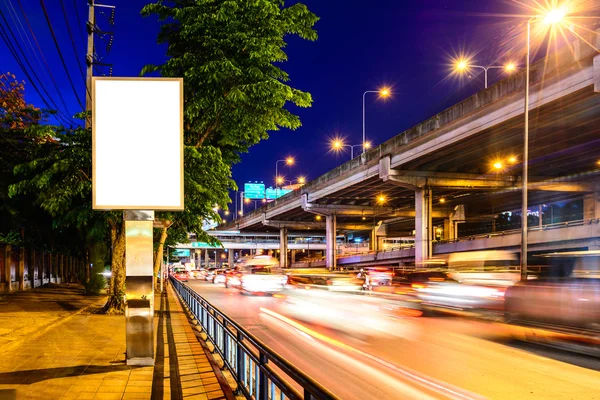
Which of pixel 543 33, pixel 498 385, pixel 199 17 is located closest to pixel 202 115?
pixel 199 17

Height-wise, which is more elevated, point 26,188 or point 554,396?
point 26,188

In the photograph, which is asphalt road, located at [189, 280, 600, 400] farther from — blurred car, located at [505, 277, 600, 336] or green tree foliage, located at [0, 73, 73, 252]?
green tree foliage, located at [0, 73, 73, 252]

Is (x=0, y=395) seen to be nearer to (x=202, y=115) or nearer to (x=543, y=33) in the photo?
(x=202, y=115)

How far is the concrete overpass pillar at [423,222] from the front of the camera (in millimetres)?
45500

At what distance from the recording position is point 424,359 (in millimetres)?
10477

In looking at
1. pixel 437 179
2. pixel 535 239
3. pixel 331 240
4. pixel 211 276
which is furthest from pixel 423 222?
pixel 211 276

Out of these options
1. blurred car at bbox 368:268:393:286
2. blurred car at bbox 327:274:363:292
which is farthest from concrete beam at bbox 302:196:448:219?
blurred car at bbox 327:274:363:292

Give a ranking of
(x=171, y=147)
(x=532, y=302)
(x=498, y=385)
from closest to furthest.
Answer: (x=498, y=385)
(x=171, y=147)
(x=532, y=302)

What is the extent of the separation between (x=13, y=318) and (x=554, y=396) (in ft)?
49.5

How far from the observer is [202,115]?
16.5 metres

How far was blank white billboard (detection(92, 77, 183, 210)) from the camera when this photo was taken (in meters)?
9.13

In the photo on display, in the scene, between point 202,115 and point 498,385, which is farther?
point 202,115

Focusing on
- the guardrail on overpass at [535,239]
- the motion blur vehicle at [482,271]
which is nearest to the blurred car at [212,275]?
the guardrail on overpass at [535,239]

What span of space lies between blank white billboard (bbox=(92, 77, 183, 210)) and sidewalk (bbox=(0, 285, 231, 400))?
109 inches
